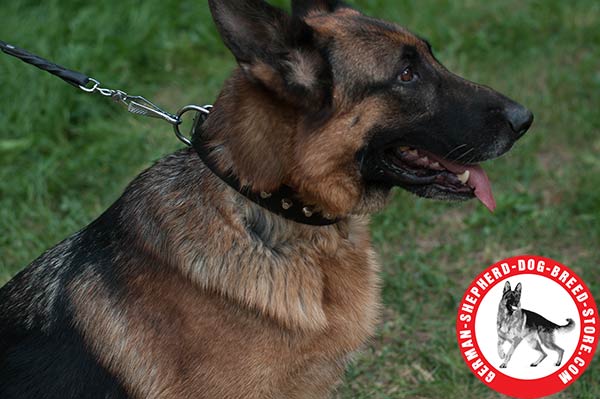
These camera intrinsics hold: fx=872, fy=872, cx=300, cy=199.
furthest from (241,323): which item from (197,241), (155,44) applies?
(155,44)

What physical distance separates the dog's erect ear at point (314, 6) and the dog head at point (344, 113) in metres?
0.23

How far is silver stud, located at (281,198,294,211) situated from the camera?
309 cm

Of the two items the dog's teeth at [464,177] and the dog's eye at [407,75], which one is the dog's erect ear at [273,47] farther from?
the dog's teeth at [464,177]

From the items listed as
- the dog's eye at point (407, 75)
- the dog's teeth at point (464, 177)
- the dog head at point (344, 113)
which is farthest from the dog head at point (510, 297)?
the dog's eye at point (407, 75)

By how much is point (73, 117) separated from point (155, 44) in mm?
1075

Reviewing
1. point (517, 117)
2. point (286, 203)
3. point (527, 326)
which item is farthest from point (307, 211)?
point (527, 326)

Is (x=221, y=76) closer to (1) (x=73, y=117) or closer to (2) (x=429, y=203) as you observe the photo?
(1) (x=73, y=117)

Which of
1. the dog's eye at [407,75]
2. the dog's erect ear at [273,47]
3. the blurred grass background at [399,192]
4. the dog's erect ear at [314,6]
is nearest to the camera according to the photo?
the dog's erect ear at [273,47]

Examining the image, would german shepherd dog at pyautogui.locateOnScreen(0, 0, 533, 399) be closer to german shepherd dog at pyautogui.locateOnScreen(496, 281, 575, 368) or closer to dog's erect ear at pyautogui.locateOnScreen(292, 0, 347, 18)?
dog's erect ear at pyautogui.locateOnScreen(292, 0, 347, 18)

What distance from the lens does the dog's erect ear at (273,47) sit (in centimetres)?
285

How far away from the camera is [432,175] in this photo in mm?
3205

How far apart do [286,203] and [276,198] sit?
1.7 inches

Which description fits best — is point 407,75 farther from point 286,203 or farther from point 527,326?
point 527,326

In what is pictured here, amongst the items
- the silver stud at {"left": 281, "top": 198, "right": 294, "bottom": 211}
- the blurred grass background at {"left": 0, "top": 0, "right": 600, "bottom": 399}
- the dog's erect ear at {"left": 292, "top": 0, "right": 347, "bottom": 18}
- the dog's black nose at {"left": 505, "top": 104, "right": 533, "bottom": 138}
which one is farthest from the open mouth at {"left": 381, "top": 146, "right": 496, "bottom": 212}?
the blurred grass background at {"left": 0, "top": 0, "right": 600, "bottom": 399}
